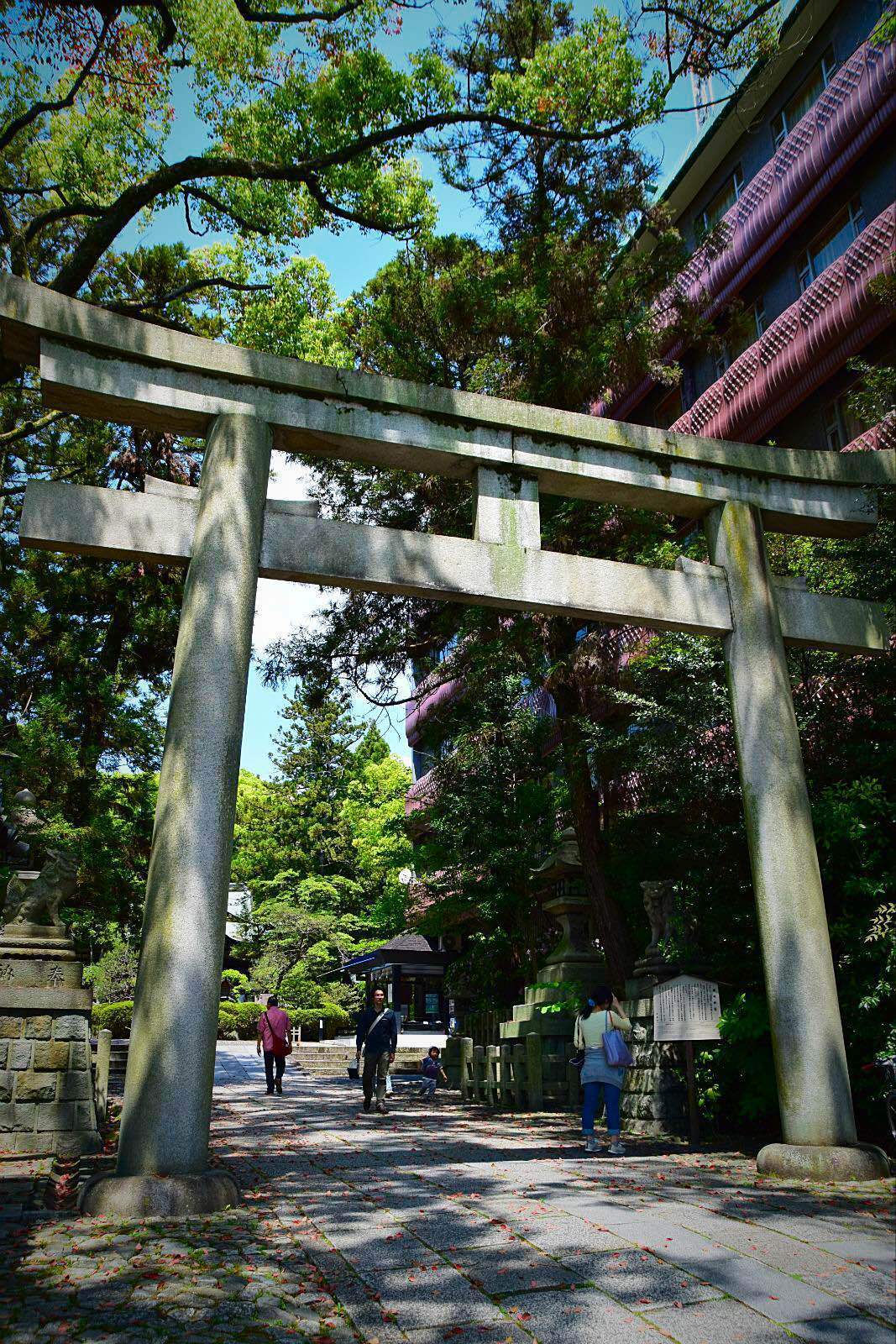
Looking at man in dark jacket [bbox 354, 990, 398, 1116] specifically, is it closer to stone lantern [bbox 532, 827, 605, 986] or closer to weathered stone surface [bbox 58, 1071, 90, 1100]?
stone lantern [bbox 532, 827, 605, 986]

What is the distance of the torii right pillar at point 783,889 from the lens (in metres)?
6.45

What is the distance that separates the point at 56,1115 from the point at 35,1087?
0.33m

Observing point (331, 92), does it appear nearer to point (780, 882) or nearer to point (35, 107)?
point (35, 107)

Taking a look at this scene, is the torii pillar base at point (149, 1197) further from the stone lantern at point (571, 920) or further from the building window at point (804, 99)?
the building window at point (804, 99)

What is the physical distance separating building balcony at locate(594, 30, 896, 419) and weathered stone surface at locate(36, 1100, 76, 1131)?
1320cm

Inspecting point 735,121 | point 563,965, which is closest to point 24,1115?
point 563,965

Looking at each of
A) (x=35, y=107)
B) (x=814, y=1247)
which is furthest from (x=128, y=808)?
(x=814, y=1247)

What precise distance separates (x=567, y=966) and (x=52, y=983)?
293 inches

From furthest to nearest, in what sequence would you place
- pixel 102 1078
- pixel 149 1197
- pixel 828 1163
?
pixel 102 1078
pixel 828 1163
pixel 149 1197

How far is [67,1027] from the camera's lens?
908 cm

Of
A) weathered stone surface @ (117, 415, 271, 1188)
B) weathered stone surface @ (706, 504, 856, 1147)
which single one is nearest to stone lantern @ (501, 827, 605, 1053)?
weathered stone surface @ (706, 504, 856, 1147)

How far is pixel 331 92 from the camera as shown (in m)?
11.5

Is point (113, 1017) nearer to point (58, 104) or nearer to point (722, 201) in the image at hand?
point (58, 104)

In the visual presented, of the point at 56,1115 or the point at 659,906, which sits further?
the point at 659,906
